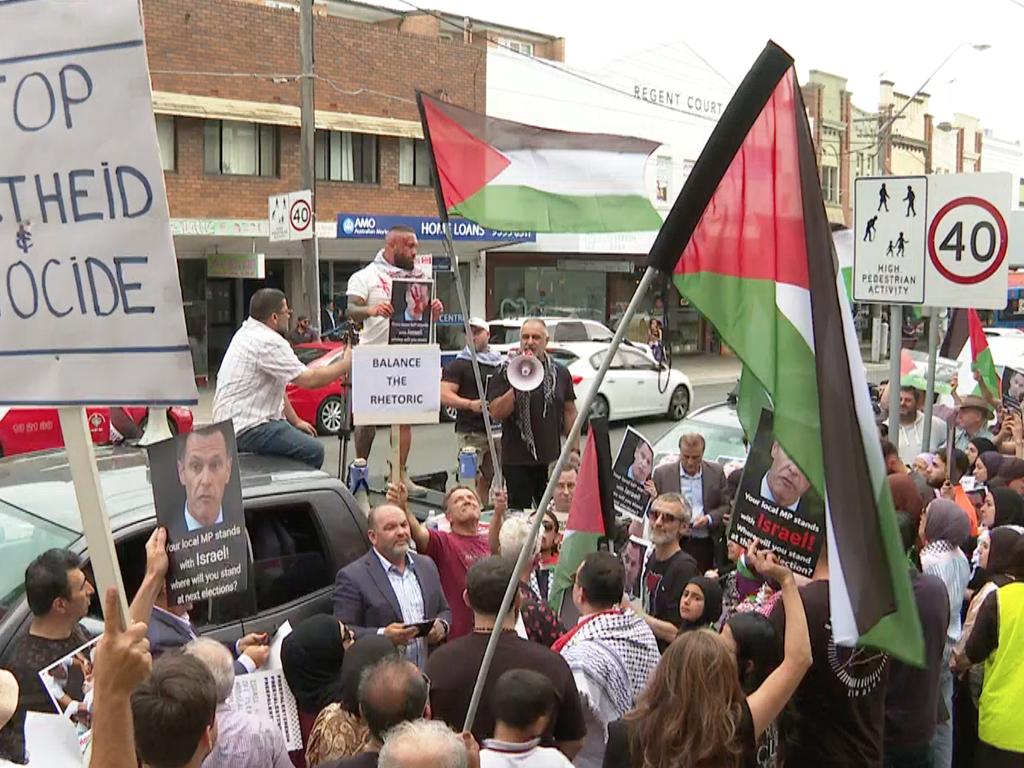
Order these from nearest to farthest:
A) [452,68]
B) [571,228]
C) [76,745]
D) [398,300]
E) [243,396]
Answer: [76,745] < [571,228] < [243,396] < [398,300] < [452,68]

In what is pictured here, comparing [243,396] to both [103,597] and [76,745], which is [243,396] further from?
[103,597]

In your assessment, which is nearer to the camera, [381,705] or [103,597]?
[103,597]

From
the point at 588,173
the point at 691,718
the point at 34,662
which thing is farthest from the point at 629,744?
the point at 588,173

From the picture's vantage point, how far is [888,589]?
3.18 meters

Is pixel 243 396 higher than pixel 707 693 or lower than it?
higher

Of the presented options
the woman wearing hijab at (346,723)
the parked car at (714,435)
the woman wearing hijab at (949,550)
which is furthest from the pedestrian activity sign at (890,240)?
the woman wearing hijab at (346,723)

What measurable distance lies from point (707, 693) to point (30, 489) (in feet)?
10.2

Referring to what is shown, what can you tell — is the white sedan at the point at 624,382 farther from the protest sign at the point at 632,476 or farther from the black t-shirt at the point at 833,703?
the black t-shirt at the point at 833,703

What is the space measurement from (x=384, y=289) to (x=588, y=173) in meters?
2.47

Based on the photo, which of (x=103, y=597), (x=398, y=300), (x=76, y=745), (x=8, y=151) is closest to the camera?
(x=103, y=597)

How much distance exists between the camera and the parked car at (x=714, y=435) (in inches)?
380

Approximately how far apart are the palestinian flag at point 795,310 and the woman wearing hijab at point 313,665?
176cm

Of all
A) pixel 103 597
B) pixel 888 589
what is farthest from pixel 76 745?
pixel 888 589

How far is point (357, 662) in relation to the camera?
3834 millimetres
